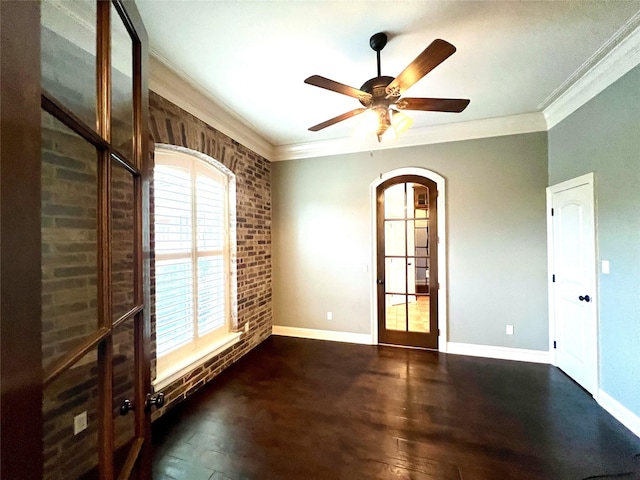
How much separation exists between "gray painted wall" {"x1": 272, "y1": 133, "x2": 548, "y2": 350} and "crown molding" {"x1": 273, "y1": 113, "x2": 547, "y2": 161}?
8 cm

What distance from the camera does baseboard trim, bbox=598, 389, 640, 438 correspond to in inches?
82.5

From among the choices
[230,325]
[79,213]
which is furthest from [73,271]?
[230,325]

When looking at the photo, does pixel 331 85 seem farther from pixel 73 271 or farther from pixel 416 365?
pixel 416 365

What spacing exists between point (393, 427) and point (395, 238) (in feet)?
7.66

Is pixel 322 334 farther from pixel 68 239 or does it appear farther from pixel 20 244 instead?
pixel 20 244

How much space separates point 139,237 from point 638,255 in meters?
3.28

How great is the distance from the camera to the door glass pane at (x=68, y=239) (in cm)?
57

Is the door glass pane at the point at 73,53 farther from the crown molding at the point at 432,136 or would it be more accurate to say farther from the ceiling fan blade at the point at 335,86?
the crown molding at the point at 432,136

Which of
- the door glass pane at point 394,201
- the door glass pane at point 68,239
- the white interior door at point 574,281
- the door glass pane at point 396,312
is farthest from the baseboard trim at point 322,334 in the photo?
the door glass pane at point 68,239

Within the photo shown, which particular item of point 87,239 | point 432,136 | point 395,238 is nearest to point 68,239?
point 87,239

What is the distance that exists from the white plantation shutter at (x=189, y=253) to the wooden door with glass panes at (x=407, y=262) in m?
2.13

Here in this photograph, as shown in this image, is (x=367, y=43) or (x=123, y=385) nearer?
(x=123, y=385)

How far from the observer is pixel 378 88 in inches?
77.2

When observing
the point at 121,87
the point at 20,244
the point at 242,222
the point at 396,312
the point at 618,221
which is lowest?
the point at 396,312
